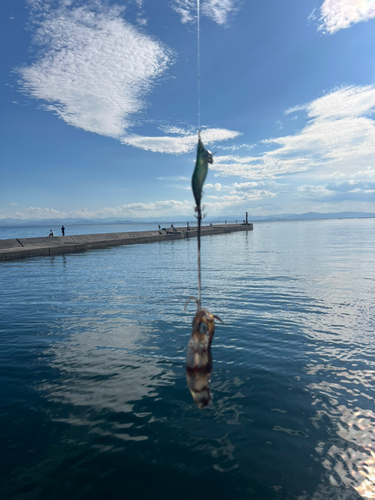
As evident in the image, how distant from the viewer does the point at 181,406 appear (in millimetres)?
6266

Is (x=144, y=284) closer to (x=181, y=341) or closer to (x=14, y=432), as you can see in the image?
(x=181, y=341)

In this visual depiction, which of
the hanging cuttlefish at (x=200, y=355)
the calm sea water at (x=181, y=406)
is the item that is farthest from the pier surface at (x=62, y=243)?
the hanging cuttlefish at (x=200, y=355)

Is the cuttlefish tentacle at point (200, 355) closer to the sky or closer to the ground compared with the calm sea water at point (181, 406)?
closer to the sky

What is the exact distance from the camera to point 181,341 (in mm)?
9789

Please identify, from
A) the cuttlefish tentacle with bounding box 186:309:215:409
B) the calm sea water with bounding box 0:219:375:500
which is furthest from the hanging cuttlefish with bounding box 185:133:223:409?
the calm sea water with bounding box 0:219:375:500

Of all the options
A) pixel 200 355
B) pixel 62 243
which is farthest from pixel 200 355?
pixel 62 243

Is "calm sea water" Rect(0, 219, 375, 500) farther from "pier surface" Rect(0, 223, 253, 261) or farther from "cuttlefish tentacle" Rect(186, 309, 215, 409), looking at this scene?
"pier surface" Rect(0, 223, 253, 261)

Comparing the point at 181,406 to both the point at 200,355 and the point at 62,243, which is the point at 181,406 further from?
the point at 62,243

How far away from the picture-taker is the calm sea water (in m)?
4.56

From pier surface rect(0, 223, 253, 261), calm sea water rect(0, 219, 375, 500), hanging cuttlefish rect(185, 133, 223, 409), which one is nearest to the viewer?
hanging cuttlefish rect(185, 133, 223, 409)

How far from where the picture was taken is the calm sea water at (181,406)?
456 cm

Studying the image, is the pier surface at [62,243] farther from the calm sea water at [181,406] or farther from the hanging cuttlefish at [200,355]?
the hanging cuttlefish at [200,355]

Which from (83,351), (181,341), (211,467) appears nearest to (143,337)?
(181,341)

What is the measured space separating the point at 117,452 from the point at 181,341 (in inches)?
191
